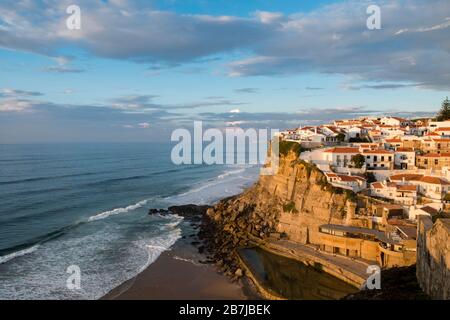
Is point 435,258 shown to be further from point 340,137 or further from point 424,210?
point 340,137

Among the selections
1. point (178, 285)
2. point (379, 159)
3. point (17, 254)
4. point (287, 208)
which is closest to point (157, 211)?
point (287, 208)

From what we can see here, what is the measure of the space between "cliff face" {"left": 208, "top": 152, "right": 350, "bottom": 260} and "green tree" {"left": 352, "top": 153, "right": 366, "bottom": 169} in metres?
6.52

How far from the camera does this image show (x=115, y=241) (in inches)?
1364

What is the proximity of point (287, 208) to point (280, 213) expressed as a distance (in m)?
1.26

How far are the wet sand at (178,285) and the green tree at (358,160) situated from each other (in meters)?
21.1

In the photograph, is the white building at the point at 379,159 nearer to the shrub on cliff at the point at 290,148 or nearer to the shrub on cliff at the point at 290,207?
the shrub on cliff at the point at 290,148

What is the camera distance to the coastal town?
80.0 feet

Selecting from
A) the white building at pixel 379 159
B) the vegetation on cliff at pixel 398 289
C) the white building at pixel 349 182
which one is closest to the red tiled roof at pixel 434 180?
the white building at pixel 349 182

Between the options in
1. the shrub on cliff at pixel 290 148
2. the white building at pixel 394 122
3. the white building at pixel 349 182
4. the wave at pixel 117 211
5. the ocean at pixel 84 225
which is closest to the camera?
the ocean at pixel 84 225

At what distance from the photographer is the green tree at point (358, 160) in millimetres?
40716

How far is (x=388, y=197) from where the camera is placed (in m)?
33.0

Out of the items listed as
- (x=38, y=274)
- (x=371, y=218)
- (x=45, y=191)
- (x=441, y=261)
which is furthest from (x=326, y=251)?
(x=45, y=191)

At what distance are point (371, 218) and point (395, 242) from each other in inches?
169
